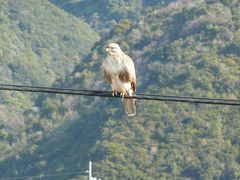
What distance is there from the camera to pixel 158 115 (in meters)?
Answer: 69.5

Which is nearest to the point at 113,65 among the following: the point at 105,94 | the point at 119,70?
the point at 119,70

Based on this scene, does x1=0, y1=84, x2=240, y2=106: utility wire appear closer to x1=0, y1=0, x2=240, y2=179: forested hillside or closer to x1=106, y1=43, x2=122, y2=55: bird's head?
x1=106, y1=43, x2=122, y2=55: bird's head

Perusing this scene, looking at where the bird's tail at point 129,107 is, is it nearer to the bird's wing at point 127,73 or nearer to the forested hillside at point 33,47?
the bird's wing at point 127,73

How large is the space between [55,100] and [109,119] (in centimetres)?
1076

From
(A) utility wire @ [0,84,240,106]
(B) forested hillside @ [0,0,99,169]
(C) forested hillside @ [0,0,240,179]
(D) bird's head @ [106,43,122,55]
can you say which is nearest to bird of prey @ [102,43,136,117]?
(D) bird's head @ [106,43,122,55]

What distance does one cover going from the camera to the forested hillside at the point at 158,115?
66000mm

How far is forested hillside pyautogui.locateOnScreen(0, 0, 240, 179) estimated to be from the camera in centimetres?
6600

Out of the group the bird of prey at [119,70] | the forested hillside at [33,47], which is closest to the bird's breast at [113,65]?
the bird of prey at [119,70]

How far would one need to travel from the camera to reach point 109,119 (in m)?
73.8

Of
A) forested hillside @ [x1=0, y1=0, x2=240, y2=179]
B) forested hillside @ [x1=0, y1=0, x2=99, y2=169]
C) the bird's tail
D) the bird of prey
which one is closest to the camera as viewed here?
the bird of prey

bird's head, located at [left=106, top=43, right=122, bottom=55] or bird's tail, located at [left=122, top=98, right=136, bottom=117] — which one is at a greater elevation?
bird's head, located at [left=106, top=43, right=122, bottom=55]

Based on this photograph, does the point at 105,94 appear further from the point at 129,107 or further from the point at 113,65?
the point at 129,107

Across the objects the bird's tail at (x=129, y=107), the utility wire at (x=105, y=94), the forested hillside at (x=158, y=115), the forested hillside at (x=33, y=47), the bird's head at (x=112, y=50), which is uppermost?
the forested hillside at (x=33, y=47)

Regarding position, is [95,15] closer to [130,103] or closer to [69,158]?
[69,158]
